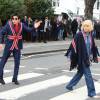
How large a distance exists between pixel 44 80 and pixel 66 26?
22.4m

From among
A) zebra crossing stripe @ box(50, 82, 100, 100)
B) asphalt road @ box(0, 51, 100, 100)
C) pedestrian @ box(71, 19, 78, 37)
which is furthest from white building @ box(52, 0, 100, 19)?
zebra crossing stripe @ box(50, 82, 100, 100)

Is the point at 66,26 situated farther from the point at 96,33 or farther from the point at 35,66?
the point at 35,66

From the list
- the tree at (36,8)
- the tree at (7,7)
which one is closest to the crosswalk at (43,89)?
the tree at (7,7)

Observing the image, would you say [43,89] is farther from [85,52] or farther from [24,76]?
[24,76]

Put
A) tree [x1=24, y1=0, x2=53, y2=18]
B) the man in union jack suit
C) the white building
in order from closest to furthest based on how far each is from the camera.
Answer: the man in union jack suit → tree [x1=24, y1=0, x2=53, y2=18] → the white building

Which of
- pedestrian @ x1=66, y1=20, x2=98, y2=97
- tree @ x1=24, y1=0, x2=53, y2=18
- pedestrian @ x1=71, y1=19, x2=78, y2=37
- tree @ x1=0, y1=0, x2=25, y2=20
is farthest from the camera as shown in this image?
pedestrian @ x1=71, y1=19, x2=78, y2=37

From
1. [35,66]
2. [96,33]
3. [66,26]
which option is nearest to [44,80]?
[35,66]

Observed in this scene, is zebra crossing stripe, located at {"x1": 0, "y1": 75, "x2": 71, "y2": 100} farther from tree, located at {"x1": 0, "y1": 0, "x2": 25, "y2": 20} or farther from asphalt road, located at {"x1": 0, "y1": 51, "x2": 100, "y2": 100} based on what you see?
tree, located at {"x1": 0, "y1": 0, "x2": 25, "y2": 20}

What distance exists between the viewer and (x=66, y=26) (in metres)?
35.4

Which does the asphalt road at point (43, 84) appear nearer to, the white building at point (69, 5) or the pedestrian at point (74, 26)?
the pedestrian at point (74, 26)

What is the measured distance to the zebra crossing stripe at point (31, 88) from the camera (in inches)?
416

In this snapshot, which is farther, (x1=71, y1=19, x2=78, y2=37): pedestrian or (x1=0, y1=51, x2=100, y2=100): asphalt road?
(x1=71, y1=19, x2=78, y2=37): pedestrian

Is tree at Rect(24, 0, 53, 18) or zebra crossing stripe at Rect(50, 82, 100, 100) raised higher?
tree at Rect(24, 0, 53, 18)

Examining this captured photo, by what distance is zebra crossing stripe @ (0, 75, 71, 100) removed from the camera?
10.6 m
